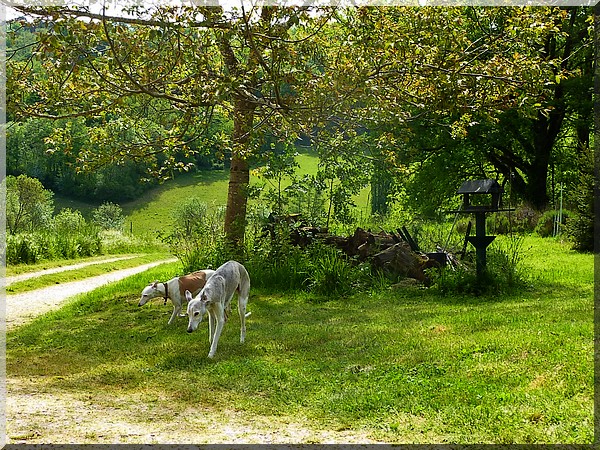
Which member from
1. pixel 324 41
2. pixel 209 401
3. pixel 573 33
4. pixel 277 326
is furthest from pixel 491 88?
pixel 573 33

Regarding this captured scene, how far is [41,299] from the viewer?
13695 mm

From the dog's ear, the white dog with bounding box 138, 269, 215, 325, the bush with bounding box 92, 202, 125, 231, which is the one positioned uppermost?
the dog's ear

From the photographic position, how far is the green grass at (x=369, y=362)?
5133 mm

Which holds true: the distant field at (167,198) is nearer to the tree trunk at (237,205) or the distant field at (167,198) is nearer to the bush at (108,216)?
the bush at (108,216)

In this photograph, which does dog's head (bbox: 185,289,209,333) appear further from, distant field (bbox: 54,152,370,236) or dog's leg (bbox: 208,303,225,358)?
distant field (bbox: 54,152,370,236)

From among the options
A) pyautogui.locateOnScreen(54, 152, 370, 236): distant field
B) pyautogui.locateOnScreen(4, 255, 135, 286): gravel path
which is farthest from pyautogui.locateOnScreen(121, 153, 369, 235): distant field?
pyautogui.locateOnScreen(4, 255, 135, 286): gravel path

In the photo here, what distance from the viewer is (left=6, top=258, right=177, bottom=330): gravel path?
11841 mm

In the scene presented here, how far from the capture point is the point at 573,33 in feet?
78.5

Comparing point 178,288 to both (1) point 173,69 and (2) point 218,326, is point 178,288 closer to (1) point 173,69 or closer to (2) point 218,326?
(2) point 218,326

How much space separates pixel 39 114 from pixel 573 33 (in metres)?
19.1

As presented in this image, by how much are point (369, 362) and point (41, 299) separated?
880cm

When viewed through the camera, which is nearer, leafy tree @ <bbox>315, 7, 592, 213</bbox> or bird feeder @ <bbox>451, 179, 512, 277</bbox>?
leafy tree @ <bbox>315, 7, 592, 213</bbox>

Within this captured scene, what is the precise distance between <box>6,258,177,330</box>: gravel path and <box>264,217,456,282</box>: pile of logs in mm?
4917

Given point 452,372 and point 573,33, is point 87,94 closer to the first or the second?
point 452,372
